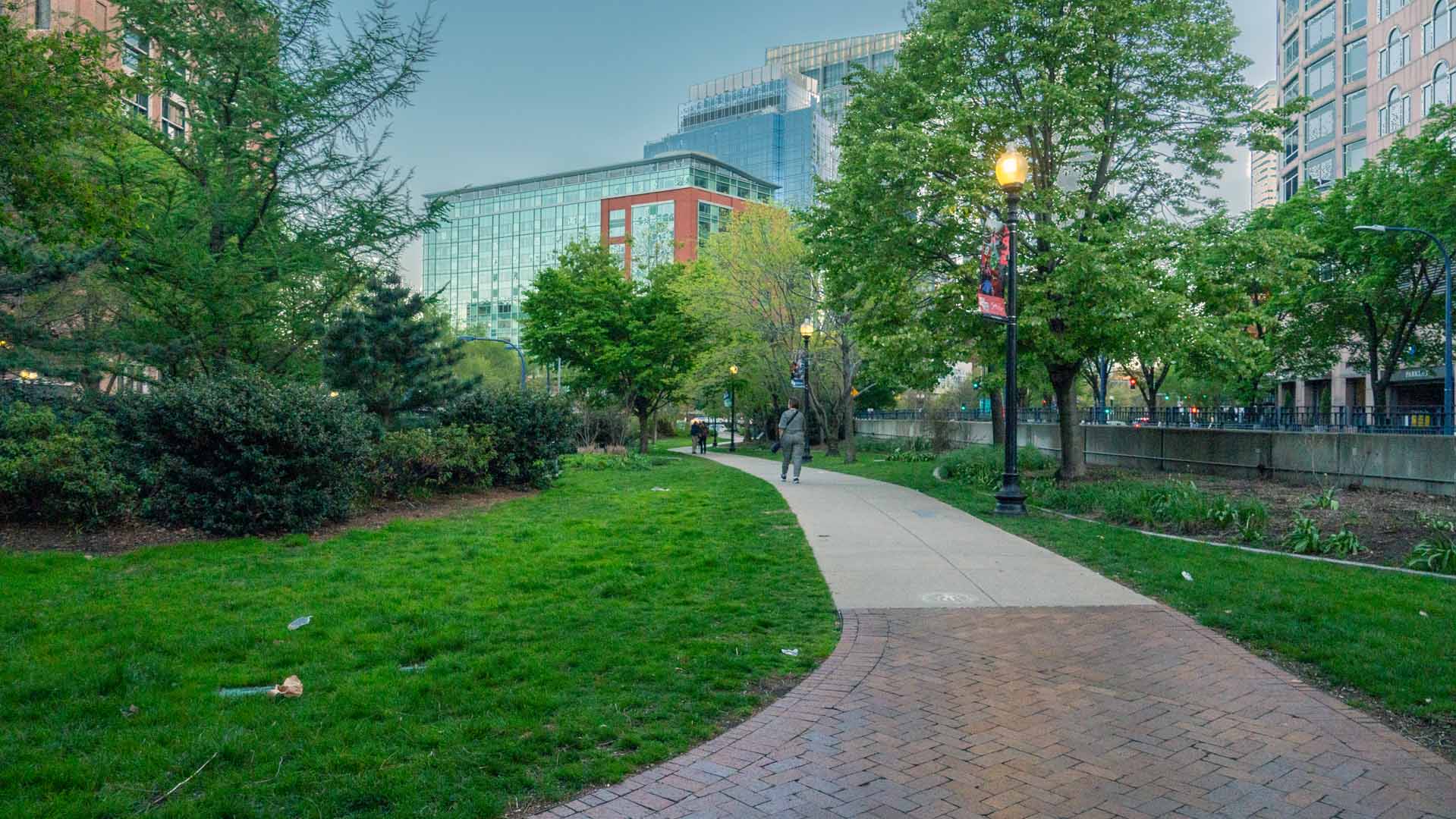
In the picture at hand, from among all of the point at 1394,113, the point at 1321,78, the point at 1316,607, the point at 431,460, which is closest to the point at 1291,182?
the point at 1321,78

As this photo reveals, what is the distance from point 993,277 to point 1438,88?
144 ft

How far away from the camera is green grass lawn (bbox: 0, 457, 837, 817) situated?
3834 millimetres

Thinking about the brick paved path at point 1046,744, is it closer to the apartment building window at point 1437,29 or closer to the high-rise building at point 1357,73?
the high-rise building at point 1357,73

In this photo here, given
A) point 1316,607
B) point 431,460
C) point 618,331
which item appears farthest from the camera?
point 618,331

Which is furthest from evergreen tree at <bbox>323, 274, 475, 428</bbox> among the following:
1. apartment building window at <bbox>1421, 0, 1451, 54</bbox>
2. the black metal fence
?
apartment building window at <bbox>1421, 0, 1451, 54</bbox>

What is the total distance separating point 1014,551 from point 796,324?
20964 mm

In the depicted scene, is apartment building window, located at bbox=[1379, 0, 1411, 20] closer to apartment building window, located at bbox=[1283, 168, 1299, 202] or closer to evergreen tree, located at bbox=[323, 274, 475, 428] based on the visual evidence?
apartment building window, located at bbox=[1283, 168, 1299, 202]

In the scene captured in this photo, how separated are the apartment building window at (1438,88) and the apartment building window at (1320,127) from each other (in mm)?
9317

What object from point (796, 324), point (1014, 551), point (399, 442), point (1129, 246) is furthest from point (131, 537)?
point (796, 324)

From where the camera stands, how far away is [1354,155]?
51531mm

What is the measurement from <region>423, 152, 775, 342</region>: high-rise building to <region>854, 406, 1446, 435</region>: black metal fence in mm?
63141

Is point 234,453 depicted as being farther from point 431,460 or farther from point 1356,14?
point 1356,14

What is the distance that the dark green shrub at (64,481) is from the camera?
9.88m

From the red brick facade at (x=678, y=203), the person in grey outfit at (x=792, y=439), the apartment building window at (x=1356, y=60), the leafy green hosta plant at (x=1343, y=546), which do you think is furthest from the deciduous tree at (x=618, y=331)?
the red brick facade at (x=678, y=203)
